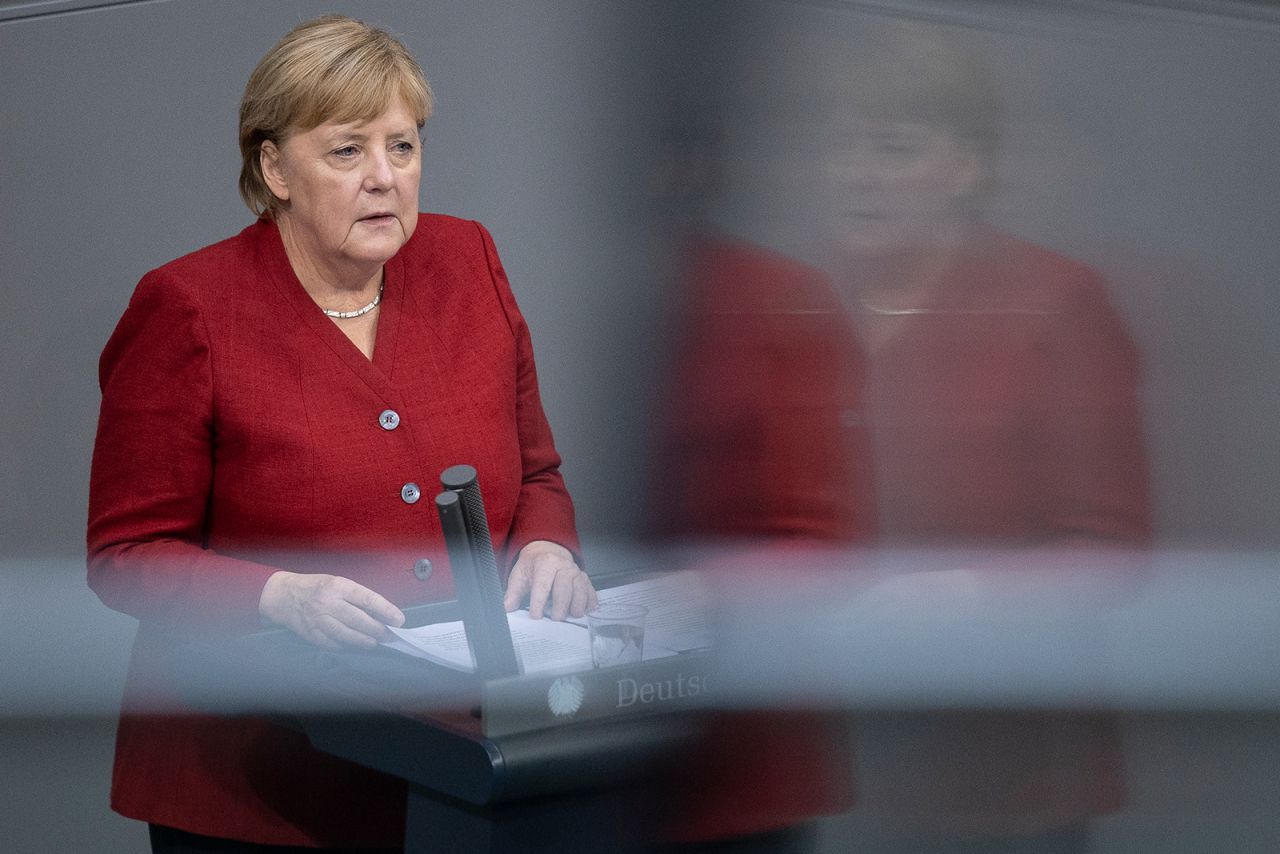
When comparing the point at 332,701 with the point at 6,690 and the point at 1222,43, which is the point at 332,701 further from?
the point at 1222,43

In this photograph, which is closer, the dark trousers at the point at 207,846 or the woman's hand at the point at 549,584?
the woman's hand at the point at 549,584

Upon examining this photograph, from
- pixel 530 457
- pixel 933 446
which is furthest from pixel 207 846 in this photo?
pixel 933 446

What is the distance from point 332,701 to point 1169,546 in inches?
24.3

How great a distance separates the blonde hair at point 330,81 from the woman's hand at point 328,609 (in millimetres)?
388

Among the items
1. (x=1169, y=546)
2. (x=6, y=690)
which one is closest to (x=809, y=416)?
(x=1169, y=546)

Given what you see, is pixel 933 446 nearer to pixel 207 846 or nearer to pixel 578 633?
pixel 578 633

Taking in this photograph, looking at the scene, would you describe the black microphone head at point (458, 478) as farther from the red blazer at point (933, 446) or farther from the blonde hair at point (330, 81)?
the blonde hair at point (330, 81)

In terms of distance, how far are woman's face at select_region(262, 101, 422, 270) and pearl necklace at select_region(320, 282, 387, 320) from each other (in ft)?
0.21

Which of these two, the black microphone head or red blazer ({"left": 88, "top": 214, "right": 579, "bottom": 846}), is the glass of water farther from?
red blazer ({"left": 88, "top": 214, "right": 579, "bottom": 846})

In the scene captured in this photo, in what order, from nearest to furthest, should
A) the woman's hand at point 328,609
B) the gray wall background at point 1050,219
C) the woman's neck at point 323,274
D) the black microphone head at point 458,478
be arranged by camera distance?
the gray wall background at point 1050,219, the black microphone head at point 458,478, the woman's hand at point 328,609, the woman's neck at point 323,274

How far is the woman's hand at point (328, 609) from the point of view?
40.4 inches

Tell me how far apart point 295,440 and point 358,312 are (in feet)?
0.51

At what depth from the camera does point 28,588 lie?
144cm

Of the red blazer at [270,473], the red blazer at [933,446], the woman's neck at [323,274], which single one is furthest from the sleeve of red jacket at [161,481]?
the red blazer at [933,446]
